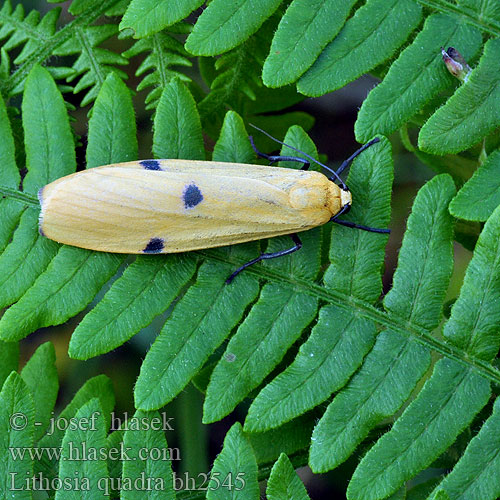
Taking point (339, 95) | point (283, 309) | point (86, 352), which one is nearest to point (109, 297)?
point (86, 352)

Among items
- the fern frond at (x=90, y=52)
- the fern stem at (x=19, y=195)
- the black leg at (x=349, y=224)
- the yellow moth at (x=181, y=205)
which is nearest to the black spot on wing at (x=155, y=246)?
the yellow moth at (x=181, y=205)

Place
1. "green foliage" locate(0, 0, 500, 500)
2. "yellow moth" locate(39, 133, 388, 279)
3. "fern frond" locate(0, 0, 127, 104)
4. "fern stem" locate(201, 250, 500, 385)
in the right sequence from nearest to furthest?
"green foliage" locate(0, 0, 500, 500)
"fern stem" locate(201, 250, 500, 385)
"yellow moth" locate(39, 133, 388, 279)
"fern frond" locate(0, 0, 127, 104)

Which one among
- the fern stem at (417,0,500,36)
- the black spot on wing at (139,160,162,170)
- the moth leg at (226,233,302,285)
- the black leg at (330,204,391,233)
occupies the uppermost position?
the fern stem at (417,0,500,36)

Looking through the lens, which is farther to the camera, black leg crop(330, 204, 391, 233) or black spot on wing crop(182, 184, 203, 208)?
black spot on wing crop(182, 184, 203, 208)

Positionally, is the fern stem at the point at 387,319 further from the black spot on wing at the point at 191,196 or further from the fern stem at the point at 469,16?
the fern stem at the point at 469,16

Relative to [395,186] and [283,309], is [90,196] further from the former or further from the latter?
[395,186]

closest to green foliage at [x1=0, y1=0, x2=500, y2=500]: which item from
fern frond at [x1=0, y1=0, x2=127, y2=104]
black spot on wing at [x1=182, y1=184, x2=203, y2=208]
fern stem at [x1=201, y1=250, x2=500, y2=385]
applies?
fern stem at [x1=201, y1=250, x2=500, y2=385]

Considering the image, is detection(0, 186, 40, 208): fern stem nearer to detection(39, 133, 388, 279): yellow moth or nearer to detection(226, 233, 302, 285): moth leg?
detection(39, 133, 388, 279): yellow moth

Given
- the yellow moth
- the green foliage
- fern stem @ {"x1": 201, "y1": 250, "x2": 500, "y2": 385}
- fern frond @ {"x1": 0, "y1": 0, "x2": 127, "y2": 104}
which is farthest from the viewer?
fern frond @ {"x1": 0, "y1": 0, "x2": 127, "y2": 104}
